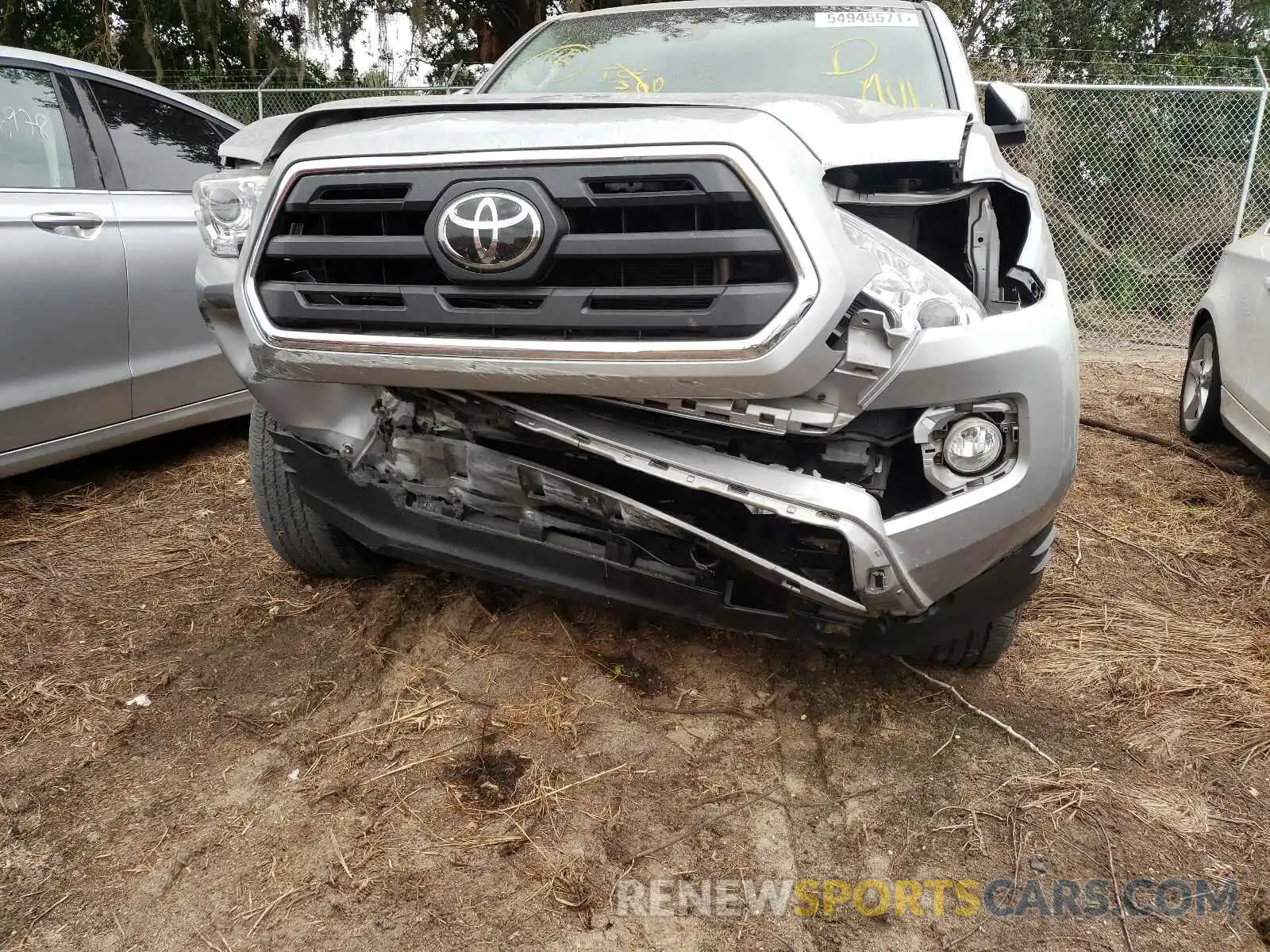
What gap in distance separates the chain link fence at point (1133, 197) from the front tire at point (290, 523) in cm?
581

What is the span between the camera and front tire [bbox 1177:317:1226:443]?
4.28m

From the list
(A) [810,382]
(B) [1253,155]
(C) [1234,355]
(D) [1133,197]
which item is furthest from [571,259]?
(D) [1133,197]

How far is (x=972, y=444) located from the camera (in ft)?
5.63

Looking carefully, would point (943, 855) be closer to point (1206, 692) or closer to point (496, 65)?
point (1206, 692)

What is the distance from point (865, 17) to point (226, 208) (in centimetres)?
220

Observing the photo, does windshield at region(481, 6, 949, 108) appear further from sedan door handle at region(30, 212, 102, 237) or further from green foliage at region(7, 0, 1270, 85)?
green foliage at region(7, 0, 1270, 85)

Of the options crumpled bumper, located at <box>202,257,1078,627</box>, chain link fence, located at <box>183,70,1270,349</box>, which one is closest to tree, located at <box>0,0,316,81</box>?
chain link fence, located at <box>183,70,1270,349</box>

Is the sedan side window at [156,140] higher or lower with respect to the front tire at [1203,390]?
higher

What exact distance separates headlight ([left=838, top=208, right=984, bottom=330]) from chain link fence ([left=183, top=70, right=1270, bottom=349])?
21.5 ft

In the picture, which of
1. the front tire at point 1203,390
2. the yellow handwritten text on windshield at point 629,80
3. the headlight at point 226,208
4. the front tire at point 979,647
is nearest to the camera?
the headlight at point 226,208

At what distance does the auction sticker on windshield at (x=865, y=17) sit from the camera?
2984 millimetres

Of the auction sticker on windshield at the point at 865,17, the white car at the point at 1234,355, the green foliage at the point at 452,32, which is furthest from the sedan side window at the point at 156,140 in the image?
the green foliage at the point at 452,32

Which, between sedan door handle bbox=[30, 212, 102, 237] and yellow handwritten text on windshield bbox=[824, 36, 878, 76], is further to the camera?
sedan door handle bbox=[30, 212, 102, 237]

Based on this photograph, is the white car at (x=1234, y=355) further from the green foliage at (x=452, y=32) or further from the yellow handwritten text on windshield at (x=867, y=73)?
the green foliage at (x=452, y=32)
